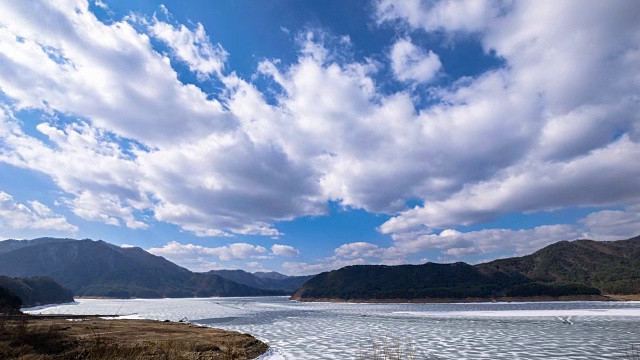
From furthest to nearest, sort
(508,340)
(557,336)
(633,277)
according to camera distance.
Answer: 1. (633,277)
2. (557,336)
3. (508,340)

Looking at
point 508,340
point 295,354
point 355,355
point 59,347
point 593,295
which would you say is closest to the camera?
point 59,347

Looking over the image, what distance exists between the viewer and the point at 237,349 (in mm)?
32906

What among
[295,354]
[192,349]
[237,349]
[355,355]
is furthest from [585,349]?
[192,349]

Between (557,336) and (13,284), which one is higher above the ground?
(13,284)

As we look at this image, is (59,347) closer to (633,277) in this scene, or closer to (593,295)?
(593,295)

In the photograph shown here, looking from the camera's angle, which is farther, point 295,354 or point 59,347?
point 295,354

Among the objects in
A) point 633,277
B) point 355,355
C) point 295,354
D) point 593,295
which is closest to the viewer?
point 355,355

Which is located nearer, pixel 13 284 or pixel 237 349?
pixel 237 349

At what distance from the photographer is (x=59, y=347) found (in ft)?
89.1

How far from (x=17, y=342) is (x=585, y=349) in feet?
Result: 143

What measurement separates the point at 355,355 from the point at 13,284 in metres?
203

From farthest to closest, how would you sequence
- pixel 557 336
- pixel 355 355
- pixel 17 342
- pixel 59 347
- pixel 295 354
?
pixel 557 336 → pixel 295 354 → pixel 355 355 → pixel 59 347 → pixel 17 342

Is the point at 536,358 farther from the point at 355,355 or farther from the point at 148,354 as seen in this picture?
the point at 148,354

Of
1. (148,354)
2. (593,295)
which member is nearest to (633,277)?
(593,295)
